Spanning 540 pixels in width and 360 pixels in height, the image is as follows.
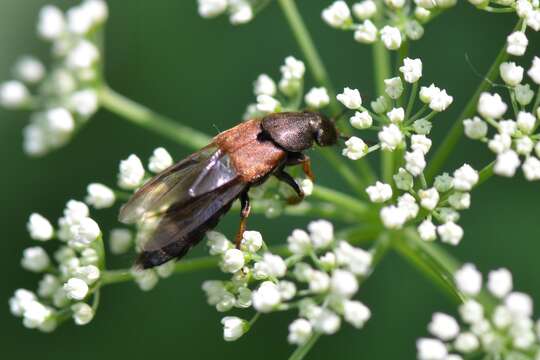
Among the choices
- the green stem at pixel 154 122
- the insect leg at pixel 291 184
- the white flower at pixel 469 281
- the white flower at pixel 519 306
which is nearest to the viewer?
the white flower at pixel 519 306

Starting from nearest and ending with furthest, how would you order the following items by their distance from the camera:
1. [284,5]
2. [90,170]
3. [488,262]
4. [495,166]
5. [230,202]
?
[495,166] → [230,202] → [284,5] → [488,262] → [90,170]

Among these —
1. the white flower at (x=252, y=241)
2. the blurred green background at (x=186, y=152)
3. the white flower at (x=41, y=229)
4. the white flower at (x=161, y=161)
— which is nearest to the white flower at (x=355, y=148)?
the white flower at (x=252, y=241)

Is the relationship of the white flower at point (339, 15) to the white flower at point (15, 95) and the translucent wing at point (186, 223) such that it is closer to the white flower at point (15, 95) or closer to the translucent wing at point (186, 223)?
the translucent wing at point (186, 223)

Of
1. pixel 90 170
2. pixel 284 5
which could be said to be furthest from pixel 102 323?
pixel 284 5

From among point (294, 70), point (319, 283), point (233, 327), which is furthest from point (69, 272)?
point (294, 70)

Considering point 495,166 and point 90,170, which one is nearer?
point 495,166

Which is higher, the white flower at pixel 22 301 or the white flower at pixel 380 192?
the white flower at pixel 380 192

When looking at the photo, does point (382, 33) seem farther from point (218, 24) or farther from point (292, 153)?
point (218, 24)

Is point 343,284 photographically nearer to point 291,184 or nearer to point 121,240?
point 291,184
